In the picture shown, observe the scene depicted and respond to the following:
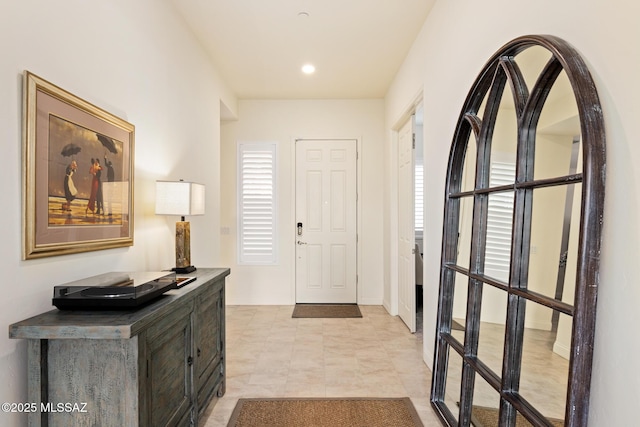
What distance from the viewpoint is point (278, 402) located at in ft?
8.44

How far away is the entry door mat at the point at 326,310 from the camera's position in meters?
4.77

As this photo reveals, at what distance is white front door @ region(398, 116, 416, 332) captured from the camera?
4.10m

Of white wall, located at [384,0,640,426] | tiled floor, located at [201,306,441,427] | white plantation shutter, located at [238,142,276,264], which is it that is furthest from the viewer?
white plantation shutter, located at [238,142,276,264]

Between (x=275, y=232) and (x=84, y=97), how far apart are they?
11.8ft

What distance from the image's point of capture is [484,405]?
6.07 ft

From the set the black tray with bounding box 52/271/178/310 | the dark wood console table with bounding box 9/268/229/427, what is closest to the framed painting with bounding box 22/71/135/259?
the black tray with bounding box 52/271/178/310

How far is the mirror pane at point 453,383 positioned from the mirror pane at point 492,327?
0.29 meters

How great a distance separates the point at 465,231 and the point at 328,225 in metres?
3.20

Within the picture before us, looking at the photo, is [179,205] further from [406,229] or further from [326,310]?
[326,310]

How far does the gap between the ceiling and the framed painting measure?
1501mm

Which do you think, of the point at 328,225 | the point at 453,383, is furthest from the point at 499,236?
the point at 328,225

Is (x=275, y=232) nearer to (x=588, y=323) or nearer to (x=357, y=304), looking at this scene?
(x=357, y=304)

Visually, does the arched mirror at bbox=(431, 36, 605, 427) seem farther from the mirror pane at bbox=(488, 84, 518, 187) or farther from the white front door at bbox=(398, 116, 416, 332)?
the white front door at bbox=(398, 116, 416, 332)

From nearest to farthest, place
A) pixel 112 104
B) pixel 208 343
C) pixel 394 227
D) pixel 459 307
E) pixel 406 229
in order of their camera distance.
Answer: pixel 112 104 → pixel 459 307 → pixel 208 343 → pixel 406 229 → pixel 394 227
